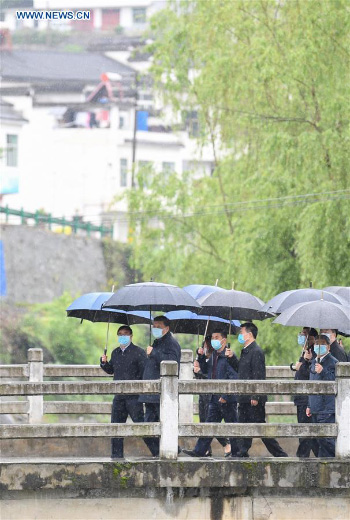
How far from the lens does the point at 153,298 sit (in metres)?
13.0

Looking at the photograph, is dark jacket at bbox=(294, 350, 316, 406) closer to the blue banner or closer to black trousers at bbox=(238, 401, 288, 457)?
black trousers at bbox=(238, 401, 288, 457)

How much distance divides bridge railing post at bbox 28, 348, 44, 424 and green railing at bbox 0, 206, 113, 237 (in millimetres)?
32728

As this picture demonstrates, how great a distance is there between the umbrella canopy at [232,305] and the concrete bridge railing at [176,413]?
2169 mm

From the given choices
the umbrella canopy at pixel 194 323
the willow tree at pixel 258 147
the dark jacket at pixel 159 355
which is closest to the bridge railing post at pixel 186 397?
the umbrella canopy at pixel 194 323

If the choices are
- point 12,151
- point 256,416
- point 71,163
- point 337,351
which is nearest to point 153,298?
point 256,416

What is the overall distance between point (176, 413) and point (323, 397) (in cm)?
159

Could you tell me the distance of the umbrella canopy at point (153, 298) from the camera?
12.9 meters

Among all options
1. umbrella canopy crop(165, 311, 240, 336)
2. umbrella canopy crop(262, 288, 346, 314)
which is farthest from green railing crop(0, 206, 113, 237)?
umbrella canopy crop(262, 288, 346, 314)

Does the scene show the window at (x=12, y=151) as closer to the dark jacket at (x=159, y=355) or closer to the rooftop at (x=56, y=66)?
the rooftop at (x=56, y=66)

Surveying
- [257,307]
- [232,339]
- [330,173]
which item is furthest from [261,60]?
[257,307]

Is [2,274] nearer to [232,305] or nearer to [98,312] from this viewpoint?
[98,312]

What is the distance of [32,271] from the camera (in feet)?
162

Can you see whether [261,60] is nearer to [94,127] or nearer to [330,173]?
[330,173]

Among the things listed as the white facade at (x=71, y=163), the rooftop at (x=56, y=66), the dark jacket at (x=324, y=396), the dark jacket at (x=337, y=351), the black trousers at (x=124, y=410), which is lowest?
the black trousers at (x=124, y=410)
